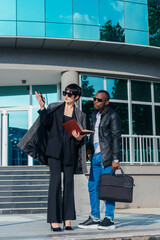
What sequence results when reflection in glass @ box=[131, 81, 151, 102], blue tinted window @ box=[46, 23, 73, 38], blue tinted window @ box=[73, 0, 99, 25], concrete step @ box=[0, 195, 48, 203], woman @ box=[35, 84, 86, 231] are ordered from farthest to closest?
reflection in glass @ box=[131, 81, 151, 102] < blue tinted window @ box=[73, 0, 99, 25] < blue tinted window @ box=[46, 23, 73, 38] < concrete step @ box=[0, 195, 48, 203] < woman @ box=[35, 84, 86, 231]

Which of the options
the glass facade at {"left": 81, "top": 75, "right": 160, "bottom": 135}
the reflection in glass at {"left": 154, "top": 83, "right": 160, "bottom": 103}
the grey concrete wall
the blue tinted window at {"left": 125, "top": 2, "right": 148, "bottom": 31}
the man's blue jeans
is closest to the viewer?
the man's blue jeans

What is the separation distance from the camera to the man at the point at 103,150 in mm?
5004

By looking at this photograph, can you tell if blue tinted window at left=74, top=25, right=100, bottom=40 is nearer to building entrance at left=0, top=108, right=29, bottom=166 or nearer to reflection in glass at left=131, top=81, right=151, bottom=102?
reflection in glass at left=131, top=81, right=151, bottom=102

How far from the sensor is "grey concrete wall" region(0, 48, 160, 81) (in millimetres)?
13547

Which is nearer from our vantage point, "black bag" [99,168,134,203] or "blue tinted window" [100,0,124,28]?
"black bag" [99,168,134,203]

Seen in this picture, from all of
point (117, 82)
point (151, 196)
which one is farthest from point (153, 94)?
point (151, 196)

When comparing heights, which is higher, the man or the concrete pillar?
the concrete pillar

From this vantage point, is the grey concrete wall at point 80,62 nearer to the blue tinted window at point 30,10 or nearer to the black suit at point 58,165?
the blue tinted window at point 30,10

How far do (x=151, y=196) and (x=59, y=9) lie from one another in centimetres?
689

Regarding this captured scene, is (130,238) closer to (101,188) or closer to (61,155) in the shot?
(101,188)

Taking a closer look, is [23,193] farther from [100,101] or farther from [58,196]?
[100,101]

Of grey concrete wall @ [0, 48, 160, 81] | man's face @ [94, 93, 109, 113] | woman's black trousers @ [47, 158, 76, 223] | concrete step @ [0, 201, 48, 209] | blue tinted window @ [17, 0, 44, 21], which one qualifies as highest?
blue tinted window @ [17, 0, 44, 21]

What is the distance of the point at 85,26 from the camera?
1318 cm

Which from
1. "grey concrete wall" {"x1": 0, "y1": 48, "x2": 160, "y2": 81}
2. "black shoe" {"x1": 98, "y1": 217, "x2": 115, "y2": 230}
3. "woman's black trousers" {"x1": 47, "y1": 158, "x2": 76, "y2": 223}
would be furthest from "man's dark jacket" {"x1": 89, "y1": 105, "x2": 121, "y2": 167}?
"grey concrete wall" {"x1": 0, "y1": 48, "x2": 160, "y2": 81}
